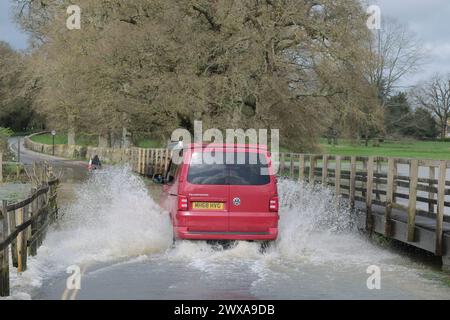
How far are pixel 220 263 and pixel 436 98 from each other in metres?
101

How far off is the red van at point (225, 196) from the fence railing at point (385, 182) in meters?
2.54

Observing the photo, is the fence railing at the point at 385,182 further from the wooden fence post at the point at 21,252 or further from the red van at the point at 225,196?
the wooden fence post at the point at 21,252

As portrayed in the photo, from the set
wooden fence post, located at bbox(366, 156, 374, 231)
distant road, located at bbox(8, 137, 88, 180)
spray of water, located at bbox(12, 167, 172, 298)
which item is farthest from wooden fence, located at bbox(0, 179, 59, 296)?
distant road, located at bbox(8, 137, 88, 180)

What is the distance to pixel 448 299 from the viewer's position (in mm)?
8500

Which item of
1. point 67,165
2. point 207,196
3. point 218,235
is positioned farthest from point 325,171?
point 67,165

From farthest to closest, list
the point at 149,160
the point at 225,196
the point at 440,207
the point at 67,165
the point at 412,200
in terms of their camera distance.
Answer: the point at 67,165, the point at 149,160, the point at 412,200, the point at 225,196, the point at 440,207

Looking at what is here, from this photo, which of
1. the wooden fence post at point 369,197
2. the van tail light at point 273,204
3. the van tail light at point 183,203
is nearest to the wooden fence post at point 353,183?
the wooden fence post at point 369,197

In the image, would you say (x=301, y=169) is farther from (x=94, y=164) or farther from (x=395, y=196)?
(x=94, y=164)

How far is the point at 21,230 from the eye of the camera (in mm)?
9859

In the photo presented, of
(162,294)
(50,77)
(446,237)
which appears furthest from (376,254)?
(50,77)

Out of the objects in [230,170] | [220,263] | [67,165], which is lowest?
[67,165]

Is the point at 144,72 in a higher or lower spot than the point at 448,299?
higher
